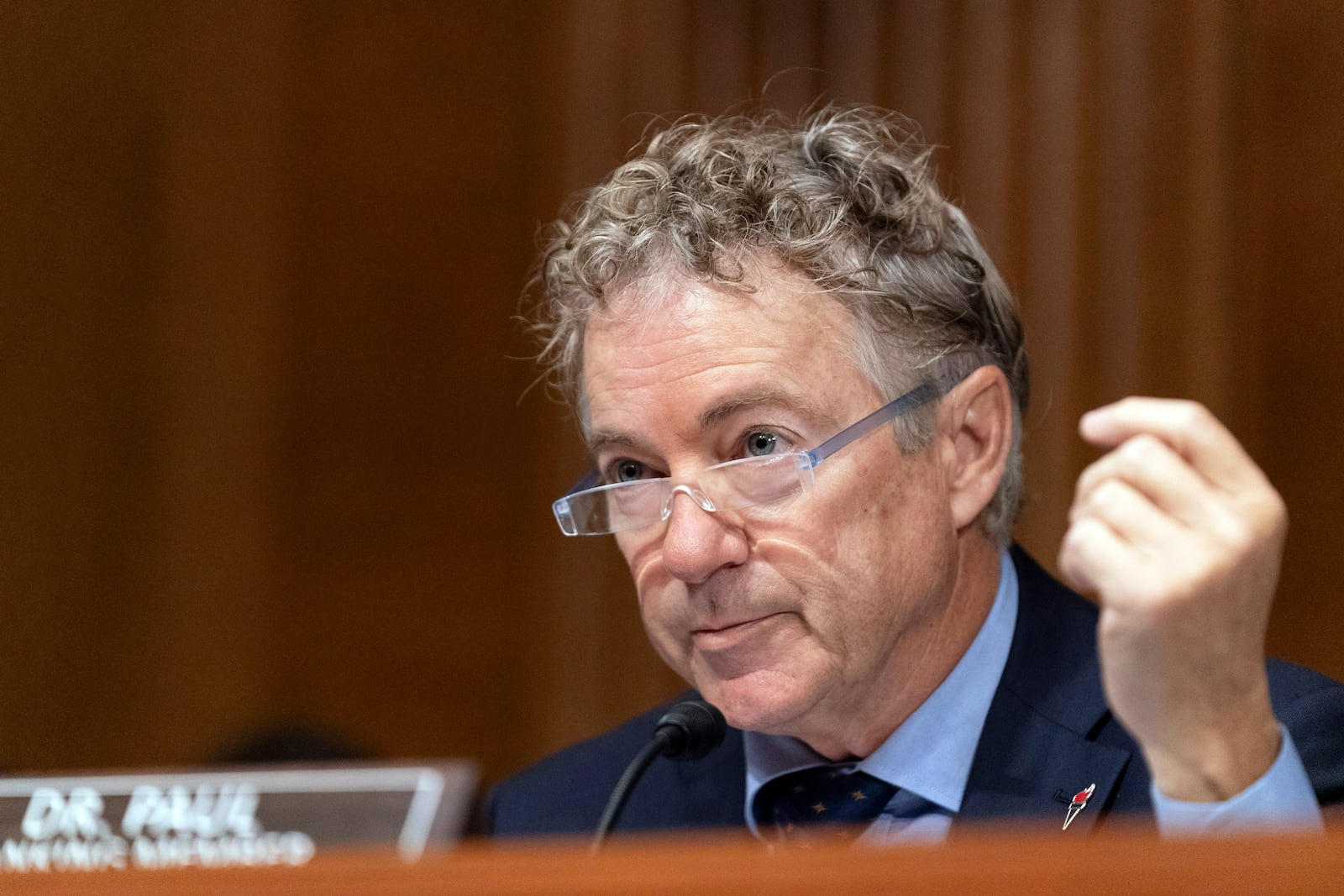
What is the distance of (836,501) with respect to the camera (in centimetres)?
161

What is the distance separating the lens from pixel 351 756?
3.19 metres

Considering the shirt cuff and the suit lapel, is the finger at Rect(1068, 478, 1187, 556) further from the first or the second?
the suit lapel

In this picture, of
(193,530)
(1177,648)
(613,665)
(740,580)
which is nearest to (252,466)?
(193,530)

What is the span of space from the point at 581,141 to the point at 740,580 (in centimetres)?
216

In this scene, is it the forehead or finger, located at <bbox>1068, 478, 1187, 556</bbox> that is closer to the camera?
finger, located at <bbox>1068, 478, 1187, 556</bbox>

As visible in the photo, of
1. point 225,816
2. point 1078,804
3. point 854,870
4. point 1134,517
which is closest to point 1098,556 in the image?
point 1134,517

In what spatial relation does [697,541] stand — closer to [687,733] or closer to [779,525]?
[779,525]

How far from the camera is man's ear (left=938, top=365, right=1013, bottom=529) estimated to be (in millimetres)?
1730

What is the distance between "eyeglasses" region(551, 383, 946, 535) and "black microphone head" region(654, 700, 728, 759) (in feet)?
0.76

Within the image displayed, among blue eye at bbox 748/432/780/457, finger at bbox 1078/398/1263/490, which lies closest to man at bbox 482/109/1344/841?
blue eye at bbox 748/432/780/457

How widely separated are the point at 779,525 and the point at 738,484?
2.7 inches

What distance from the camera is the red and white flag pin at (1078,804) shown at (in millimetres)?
A: 1484

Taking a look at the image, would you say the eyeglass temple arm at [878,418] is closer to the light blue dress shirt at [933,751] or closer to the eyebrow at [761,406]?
the eyebrow at [761,406]

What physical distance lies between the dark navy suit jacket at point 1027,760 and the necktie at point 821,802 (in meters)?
0.07
